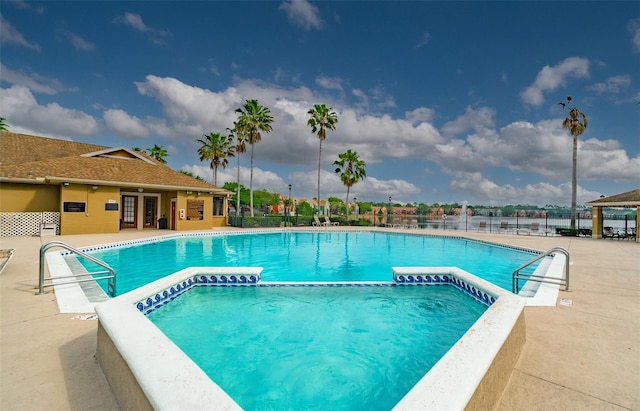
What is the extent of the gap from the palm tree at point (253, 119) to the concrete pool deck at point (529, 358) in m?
25.3

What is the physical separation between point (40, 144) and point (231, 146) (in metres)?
17.2

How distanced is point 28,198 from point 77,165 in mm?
2967

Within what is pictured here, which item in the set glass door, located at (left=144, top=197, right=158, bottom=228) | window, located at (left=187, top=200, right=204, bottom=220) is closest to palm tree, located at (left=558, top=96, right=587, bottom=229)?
window, located at (left=187, top=200, right=204, bottom=220)

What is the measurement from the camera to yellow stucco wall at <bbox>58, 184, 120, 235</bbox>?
16.7 meters

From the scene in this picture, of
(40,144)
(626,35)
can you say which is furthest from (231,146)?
(626,35)

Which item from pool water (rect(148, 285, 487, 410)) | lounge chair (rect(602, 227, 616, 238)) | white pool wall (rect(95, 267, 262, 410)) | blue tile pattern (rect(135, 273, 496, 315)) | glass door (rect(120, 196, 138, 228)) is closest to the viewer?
white pool wall (rect(95, 267, 262, 410))

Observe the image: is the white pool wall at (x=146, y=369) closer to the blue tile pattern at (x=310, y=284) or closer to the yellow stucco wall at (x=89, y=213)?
the blue tile pattern at (x=310, y=284)

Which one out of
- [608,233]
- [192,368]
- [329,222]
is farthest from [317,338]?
[329,222]

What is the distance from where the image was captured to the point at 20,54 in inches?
647

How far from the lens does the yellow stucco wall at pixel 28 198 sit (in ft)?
53.7

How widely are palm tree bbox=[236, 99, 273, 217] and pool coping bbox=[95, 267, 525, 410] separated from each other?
2671 centimetres

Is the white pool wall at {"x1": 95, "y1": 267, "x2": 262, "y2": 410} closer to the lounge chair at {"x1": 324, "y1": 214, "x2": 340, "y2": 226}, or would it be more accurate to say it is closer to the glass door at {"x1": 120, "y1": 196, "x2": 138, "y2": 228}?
the glass door at {"x1": 120, "y1": 196, "x2": 138, "y2": 228}

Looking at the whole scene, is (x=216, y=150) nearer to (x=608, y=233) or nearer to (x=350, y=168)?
(x=350, y=168)

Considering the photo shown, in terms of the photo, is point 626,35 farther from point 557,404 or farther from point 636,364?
point 557,404
